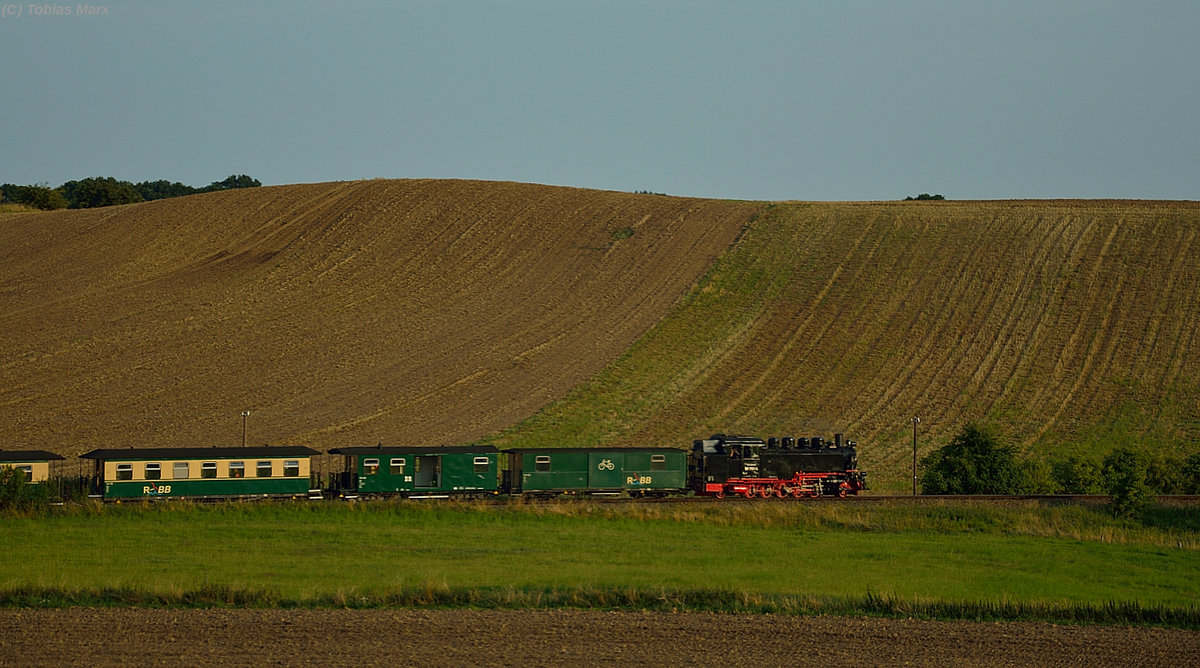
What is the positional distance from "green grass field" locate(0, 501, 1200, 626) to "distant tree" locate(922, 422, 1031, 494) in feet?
27.7

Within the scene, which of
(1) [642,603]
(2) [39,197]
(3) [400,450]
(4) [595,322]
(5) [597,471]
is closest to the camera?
(1) [642,603]

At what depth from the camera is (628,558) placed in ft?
118

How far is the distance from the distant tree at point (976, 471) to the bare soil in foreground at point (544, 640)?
30156mm

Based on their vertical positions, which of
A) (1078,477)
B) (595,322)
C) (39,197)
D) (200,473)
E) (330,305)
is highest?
(39,197)

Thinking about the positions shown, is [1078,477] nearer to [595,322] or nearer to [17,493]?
[595,322]

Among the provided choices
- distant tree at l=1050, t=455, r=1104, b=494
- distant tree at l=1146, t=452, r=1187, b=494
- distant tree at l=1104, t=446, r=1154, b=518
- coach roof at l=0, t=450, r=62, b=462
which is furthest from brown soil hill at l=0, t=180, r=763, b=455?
distant tree at l=1146, t=452, r=1187, b=494

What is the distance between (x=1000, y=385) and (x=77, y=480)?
52.9 metres

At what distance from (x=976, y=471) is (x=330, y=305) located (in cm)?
5068

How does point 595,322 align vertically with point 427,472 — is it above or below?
above

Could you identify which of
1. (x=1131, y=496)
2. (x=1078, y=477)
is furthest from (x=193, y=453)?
(x=1078, y=477)

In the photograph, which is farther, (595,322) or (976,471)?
(595,322)

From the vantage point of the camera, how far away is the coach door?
5222 centimetres

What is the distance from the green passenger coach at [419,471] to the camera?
51.3 metres

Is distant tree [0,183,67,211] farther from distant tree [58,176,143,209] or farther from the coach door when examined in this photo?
the coach door
